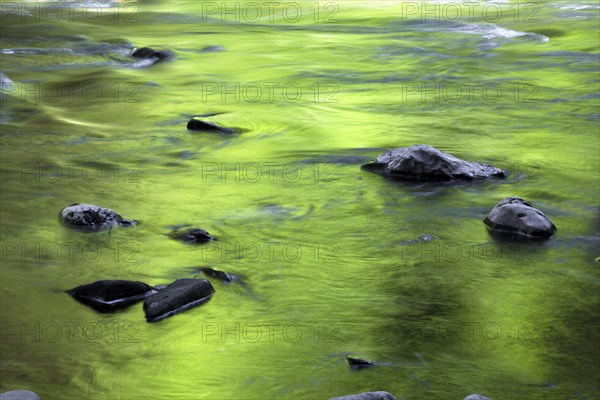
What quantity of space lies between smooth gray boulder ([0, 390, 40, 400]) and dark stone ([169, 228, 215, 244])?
1704mm

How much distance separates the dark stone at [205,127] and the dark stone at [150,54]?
3.64 m

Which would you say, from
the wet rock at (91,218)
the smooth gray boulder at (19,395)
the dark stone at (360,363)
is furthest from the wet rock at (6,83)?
the dark stone at (360,363)

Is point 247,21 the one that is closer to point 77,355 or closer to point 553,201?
point 553,201

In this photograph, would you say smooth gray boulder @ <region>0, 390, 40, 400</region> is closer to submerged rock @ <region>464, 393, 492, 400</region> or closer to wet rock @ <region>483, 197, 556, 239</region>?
submerged rock @ <region>464, 393, 492, 400</region>

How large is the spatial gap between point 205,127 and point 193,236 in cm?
272

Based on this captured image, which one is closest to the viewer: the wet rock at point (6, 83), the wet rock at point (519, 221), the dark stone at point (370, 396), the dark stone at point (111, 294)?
the dark stone at point (370, 396)

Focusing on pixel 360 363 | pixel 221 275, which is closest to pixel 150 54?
pixel 221 275

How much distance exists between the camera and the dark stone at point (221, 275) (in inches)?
170

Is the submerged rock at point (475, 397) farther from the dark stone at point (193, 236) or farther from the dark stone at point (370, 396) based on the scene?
the dark stone at point (193, 236)

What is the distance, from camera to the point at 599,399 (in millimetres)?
3309

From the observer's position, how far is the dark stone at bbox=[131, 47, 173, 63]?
432 inches

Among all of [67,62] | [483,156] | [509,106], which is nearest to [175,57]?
[67,62]

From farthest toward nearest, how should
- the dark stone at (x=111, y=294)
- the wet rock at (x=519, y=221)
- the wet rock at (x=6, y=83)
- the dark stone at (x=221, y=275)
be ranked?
the wet rock at (x=6, y=83)
the wet rock at (x=519, y=221)
the dark stone at (x=221, y=275)
the dark stone at (x=111, y=294)

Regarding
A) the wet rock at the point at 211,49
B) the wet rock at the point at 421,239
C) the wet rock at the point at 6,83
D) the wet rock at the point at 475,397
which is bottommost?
the wet rock at the point at 475,397
